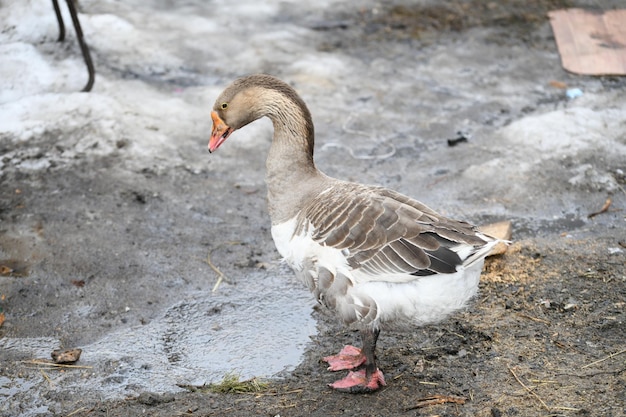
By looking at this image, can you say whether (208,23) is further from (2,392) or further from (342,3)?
(2,392)

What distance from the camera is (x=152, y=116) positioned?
636 cm

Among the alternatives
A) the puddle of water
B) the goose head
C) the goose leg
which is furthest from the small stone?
the goose head

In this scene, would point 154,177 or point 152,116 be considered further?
point 152,116

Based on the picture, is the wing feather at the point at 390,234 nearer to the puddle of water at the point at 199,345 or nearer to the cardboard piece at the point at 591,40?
the puddle of water at the point at 199,345

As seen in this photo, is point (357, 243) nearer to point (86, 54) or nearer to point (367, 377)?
point (367, 377)

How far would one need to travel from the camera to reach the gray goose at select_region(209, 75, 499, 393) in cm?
348

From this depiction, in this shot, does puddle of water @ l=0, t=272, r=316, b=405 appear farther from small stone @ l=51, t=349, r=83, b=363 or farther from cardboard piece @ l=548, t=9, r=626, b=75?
cardboard piece @ l=548, t=9, r=626, b=75

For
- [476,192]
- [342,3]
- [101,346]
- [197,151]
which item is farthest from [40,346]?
[342,3]

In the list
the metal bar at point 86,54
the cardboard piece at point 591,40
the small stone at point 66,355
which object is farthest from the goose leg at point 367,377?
the cardboard piece at point 591,40

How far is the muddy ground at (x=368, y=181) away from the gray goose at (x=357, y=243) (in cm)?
40

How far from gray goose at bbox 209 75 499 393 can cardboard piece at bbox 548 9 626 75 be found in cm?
412

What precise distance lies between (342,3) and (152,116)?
321 cm

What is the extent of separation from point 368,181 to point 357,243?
7.07ft

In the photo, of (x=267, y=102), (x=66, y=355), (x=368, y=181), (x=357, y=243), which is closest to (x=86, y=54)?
(x=368, y=181)
